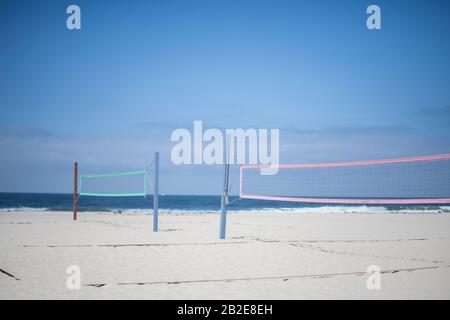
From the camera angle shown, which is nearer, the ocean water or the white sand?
the white sand

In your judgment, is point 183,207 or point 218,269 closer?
point 218,269

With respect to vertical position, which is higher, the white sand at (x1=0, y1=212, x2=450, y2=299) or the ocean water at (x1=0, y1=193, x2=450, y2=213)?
the white sand at (x1=0, y1=212, x2=450, y2=299)

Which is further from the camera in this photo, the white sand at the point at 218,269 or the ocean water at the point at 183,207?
the ocean water at the point at 183,207

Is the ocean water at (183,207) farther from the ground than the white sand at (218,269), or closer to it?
closer to it

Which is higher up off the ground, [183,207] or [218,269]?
[218,269]

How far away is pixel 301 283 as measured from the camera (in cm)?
457

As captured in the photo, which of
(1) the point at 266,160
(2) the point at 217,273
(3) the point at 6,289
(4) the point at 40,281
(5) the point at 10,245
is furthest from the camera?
(1) the point at 266,160

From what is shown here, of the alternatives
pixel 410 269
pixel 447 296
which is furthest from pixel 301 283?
pixel 410 269
